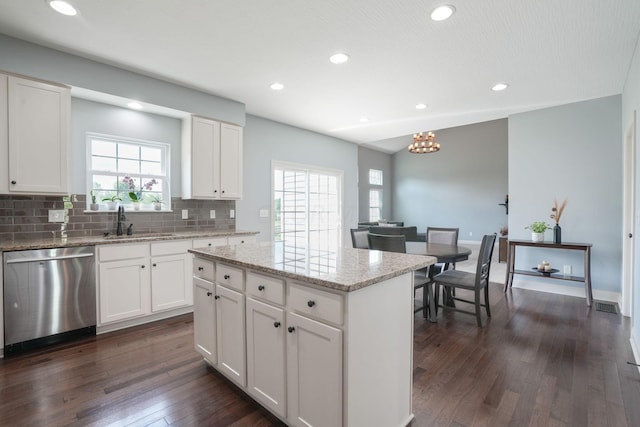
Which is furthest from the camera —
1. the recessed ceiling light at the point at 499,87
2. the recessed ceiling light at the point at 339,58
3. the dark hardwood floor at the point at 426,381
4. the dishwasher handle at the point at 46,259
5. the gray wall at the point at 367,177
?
the gray wall at the point at 367,177

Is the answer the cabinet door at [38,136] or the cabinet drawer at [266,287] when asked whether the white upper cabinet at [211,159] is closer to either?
the cabinet door at [38,136]

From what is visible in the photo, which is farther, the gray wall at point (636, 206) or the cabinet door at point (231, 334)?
the gray wall at point (636, 206)

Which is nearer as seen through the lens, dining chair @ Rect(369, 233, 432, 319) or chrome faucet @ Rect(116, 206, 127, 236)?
dining chair @ Rect(369, 233, 432, 319)

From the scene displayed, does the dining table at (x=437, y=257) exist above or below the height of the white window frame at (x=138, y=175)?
below

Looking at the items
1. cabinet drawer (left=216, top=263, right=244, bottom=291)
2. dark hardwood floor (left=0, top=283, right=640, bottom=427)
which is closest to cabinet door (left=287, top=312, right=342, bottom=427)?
dark hardwood floor (left=0, top=283, right=640, bottom=427)


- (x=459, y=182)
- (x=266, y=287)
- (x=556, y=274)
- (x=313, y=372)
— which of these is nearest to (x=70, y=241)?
(x=266, y=287)

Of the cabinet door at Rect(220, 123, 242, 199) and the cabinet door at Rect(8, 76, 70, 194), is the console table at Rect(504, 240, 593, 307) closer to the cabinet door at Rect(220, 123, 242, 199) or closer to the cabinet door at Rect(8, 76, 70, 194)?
the cabinet door at Rect(220, 123, 242, 199)

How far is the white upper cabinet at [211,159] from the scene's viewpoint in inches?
149

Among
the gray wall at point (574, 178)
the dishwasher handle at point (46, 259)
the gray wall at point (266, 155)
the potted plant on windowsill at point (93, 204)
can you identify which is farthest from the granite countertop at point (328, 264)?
the gray wall at point (574, 178)

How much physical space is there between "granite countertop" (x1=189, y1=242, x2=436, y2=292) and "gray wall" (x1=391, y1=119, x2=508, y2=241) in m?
8.24

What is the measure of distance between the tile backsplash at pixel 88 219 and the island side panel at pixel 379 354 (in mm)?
3152

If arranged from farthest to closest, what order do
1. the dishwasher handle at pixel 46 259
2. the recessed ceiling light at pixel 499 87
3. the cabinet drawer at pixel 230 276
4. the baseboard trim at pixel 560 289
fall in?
1. the baseboard trim at pixel 560 289
2. the recessed ceiling light at pixel 499 87
3. the dishwasher handle at pixel 46 259
4. the cabinet drawer at pixel 230 276

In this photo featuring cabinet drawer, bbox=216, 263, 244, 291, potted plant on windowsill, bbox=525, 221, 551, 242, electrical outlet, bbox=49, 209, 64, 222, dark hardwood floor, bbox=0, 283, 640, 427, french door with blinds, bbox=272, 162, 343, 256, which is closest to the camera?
dark hardwood floor, bbox=0, 283, 640, 427

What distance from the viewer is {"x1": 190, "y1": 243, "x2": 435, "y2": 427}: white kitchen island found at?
135cm
